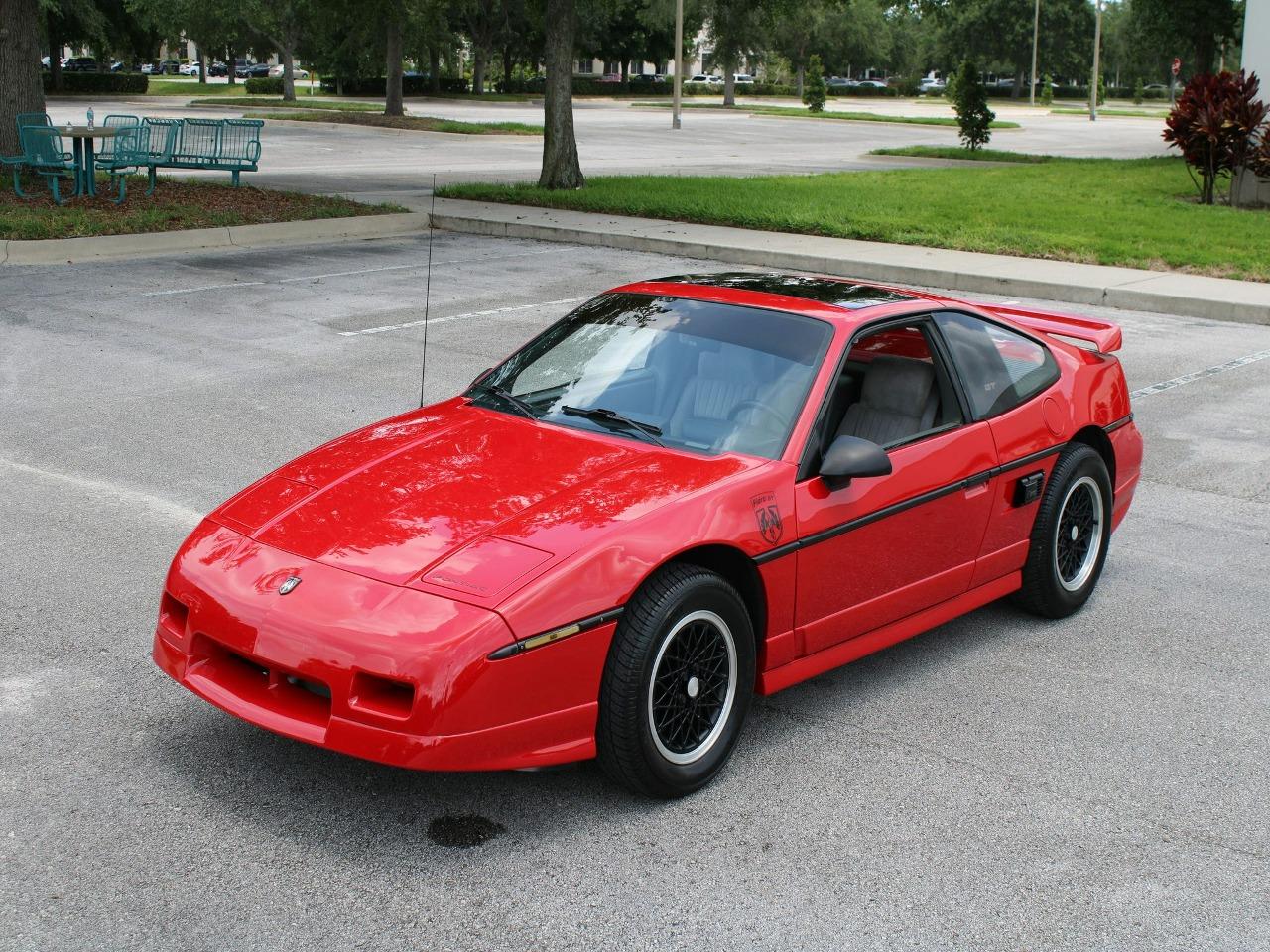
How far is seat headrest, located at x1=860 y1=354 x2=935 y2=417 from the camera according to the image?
5281 millimetres

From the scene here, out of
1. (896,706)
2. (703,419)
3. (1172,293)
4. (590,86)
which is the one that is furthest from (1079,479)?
(590,86)

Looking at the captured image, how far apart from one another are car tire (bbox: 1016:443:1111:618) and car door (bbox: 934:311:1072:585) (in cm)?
6

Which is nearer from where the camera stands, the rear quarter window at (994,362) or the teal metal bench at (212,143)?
the rear quarter window at (994,362)

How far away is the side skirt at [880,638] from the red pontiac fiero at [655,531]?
0.5 inches

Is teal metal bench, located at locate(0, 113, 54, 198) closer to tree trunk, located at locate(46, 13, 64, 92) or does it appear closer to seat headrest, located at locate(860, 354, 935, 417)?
seat headrest, located at locate(860, 354, 935, 417)

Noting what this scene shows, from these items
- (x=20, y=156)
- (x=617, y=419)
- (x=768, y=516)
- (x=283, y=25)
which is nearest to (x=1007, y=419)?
(x=768, y=516)

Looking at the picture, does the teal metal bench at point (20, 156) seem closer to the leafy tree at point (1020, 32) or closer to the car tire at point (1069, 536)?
the car tire at point (1069, 536)

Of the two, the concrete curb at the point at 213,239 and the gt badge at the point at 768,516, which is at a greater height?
the concrete curb at the point at 213,239

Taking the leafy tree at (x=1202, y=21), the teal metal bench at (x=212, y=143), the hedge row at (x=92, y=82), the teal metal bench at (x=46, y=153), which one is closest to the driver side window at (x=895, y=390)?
the teal metal bench at (x=46, y=153)

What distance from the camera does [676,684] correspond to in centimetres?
418

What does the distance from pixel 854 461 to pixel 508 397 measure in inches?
55.8

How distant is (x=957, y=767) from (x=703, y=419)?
1.40 m

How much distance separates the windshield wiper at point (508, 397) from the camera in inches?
202

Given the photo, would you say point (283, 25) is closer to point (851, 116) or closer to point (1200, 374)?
point (851, 116)
